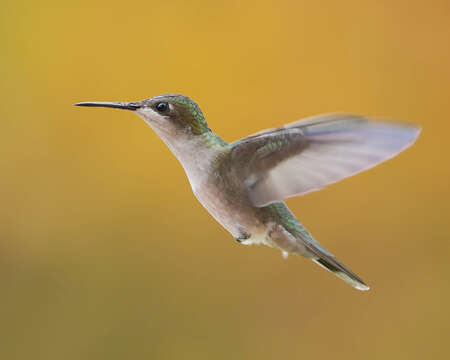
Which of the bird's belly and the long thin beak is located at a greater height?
the long thin beak

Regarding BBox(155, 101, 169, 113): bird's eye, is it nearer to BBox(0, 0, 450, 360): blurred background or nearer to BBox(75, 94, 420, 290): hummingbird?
BBox(75, 94, 420, 290): hummingbird

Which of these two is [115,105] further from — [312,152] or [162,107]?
[312,152]

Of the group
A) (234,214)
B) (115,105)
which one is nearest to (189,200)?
(234,214)

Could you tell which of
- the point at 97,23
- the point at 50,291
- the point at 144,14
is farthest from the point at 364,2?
the point at 50,291

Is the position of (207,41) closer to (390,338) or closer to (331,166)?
(390,338)

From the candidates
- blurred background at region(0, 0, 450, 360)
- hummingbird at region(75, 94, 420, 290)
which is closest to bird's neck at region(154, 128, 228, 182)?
hummingbird at region(75, 94, 420, 290)

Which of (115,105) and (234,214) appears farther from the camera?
(234,214)
